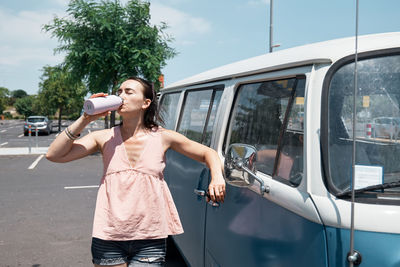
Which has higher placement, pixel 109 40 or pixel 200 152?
pixel 109 40

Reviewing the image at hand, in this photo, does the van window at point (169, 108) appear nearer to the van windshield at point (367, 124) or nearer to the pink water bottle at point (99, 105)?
the pink water bottle at point (99, 105)

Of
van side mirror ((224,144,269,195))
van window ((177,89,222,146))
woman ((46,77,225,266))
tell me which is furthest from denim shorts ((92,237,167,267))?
van window ((177,89,222,146))

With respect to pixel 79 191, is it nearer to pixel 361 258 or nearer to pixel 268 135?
pixel 268 135

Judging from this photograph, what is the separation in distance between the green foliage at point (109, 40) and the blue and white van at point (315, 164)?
469 inches

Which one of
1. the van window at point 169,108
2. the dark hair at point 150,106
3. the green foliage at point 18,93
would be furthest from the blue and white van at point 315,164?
the green foliage at point 18,93

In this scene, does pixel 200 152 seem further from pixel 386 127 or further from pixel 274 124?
pixel 386 127

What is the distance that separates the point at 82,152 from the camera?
7.18 feet

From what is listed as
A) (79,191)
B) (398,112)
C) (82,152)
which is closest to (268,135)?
(398,112)

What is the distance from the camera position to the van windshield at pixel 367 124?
5.00ft

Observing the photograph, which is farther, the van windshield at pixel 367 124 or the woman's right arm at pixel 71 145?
the woman's right arm at pixel 71 145

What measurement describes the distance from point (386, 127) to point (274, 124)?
0.58 meters

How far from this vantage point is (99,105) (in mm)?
1960

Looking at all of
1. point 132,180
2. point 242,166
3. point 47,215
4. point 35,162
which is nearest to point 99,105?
point 132,180

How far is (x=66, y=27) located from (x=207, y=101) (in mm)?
12270
